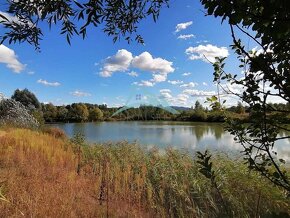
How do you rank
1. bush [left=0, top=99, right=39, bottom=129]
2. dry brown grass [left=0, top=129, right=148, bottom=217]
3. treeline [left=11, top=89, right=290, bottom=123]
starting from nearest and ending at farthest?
dry brown grass [left=0, top=129, right=148, bottom=217] < bush [left=0, top=99, right=39, bottom=129] < treeline [left=11, top=89, right=290, bottom=123]

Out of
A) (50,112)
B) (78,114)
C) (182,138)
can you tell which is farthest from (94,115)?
(182,138)

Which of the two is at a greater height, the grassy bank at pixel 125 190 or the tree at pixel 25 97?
the tree at pixel 25 97

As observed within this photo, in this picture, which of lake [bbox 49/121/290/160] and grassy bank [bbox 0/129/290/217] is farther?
lake [bbox 49/121/290/160]

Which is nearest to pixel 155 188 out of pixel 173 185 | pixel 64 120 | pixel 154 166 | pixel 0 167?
pixel 173 185

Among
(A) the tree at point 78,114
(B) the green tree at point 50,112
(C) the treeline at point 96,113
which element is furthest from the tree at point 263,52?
(A) the tree at point 78,114

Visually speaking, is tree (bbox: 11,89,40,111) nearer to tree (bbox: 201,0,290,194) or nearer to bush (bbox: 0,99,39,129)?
bush (bbox: 0,99,39,129)

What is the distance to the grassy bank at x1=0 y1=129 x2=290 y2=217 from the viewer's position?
3873 millimetres


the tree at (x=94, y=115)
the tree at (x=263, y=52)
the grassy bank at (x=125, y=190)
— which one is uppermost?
the tree at (x=94, y=115)

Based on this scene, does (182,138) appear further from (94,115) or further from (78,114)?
(94,115)

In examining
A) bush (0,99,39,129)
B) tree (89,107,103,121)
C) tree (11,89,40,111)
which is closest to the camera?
bush (0,99,39,129)

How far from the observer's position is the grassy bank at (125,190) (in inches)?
152

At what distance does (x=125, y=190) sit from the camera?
5684mm

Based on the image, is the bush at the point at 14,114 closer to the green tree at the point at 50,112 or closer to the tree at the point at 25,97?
the tree at the point at 25,97

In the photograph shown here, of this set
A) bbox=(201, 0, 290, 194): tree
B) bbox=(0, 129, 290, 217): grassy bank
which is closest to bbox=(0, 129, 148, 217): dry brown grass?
bbox=(0, 129, 290, 217): grassy bank
